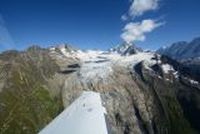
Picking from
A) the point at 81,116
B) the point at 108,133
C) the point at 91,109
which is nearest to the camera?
the point at 108,133

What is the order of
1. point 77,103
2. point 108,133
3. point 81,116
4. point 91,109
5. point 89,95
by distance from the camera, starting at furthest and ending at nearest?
point 89,95 < point 77,103 < point 91,109 < point 81,116 < point 108,133

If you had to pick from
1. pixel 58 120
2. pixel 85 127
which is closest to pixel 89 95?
pixel 58 120

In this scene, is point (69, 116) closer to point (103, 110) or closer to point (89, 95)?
point (103, 110)

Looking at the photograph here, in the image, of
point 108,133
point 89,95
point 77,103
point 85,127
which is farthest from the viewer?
point 89,95

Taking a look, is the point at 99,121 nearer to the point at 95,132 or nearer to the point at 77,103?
the point at 95,132

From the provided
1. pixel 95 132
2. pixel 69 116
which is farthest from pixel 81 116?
pixel 95 132

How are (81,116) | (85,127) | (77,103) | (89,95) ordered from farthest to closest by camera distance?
(89,95) → (77,103) → (81,116) → (85,127)

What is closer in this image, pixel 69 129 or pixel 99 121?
pixel 69 129

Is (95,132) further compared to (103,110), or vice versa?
(103,110)

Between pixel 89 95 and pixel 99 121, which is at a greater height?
pixel 89 95
